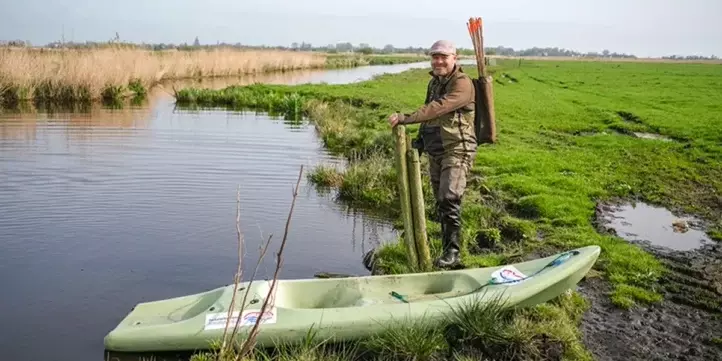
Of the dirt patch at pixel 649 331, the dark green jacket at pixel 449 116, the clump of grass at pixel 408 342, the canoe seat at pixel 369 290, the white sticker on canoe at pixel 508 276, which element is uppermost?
the dark green jacket at pixel 449 116

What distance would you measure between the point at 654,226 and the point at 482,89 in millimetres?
4413

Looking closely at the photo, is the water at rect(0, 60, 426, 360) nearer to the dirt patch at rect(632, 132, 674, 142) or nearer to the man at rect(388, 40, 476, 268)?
the man at rect(388, 40, 476, 268)

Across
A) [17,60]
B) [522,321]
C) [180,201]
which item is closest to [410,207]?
[522,321]

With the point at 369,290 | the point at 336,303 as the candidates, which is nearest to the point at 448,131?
the point at 369,290

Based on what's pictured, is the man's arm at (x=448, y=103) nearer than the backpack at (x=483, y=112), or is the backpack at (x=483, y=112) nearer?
the man's arm at (x=448, y=103)

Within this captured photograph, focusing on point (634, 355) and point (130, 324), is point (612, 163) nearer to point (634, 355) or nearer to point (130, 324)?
point (634, 355)

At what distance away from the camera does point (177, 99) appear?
83.5 feet

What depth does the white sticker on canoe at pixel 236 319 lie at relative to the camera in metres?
4.99

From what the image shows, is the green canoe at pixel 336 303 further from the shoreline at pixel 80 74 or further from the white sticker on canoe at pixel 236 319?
the shoreline at pixel 80 74

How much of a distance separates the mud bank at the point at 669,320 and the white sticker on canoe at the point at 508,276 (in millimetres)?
728

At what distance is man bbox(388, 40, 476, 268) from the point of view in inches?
252

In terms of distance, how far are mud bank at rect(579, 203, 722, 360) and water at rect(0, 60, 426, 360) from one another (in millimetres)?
2838

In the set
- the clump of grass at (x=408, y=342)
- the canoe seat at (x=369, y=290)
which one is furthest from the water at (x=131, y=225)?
the clump of grass at (x=408, y=342)

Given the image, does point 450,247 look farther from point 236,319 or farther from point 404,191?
point 236,319
